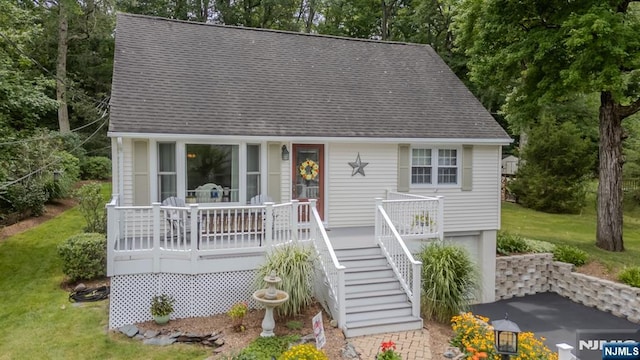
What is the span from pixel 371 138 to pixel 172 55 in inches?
230

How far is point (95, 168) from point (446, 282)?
19.3m

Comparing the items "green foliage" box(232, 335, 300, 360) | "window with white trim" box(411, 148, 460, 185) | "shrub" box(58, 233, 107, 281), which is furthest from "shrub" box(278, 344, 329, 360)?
"window with white trim" box(411, 148, 460, 185)

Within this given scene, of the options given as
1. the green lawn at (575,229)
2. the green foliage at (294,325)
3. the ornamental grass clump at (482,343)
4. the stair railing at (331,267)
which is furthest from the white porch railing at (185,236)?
the green lawn at (575,229)

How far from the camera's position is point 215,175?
399 inches

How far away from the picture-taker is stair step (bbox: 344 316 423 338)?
7.45m

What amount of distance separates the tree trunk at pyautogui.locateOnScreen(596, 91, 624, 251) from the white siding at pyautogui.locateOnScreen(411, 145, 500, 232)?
350 cm

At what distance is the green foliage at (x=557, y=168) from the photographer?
65.2ft

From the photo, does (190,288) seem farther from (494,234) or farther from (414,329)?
(494,234)

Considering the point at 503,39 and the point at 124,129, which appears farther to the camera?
the point at 503,39

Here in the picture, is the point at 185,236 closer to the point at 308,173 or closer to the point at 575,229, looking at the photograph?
the point at 308,173

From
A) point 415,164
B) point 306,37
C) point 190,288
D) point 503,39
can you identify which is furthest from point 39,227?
point 503,39

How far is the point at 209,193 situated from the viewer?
10141 millimetres

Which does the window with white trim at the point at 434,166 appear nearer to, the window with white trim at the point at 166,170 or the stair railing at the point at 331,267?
the stair railing at the point at 331,267

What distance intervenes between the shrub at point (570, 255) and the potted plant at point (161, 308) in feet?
35.0
